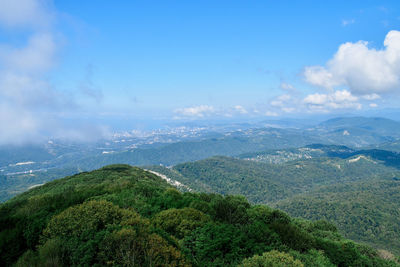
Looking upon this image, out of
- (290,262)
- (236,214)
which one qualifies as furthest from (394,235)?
(290,262)

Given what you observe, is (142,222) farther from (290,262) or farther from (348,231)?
(348,231)

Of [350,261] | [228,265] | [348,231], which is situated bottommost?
[348,231]

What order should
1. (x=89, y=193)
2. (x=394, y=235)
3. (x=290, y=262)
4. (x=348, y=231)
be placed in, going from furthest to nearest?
(x=348, y=231), (x=394, y=235), (x=89, y=193), (x=290, y=262)

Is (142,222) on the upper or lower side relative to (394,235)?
upper

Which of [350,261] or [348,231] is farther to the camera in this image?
[348,231]

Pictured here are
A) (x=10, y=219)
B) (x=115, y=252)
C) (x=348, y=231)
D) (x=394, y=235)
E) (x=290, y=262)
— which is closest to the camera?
(x=115, y=252)

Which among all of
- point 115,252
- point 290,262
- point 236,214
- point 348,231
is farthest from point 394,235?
point 115,252

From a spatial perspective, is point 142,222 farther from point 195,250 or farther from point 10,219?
point 10,219

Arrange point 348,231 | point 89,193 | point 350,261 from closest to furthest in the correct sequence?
1. point 350,261
2. point 89,193
3. point 348,231

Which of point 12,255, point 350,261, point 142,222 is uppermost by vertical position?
point 142,222
